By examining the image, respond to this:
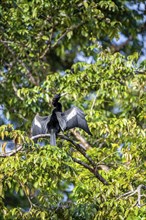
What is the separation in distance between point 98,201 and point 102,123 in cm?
104

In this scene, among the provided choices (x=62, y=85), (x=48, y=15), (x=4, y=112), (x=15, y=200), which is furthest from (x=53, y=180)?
(x=15, y=200)

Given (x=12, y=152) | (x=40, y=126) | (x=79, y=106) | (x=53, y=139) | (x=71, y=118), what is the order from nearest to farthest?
(x=12, y=152), (x=53, y=139), (x=71, y=118), (x=40, y=126), (x=79, y=106)

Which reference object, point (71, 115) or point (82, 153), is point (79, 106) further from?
point (82, 153)

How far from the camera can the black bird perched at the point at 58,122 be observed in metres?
4.32

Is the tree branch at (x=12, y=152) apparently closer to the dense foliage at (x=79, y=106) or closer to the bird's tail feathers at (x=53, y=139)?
the dense foliage at (x=79, y=106)

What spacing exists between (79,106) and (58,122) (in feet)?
4.55

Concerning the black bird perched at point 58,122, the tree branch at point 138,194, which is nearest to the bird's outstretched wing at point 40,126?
the black bird perched at point 58,122

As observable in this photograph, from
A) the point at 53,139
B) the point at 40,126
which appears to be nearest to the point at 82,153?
the point at 53,139

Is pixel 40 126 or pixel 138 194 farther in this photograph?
pixel 40 126

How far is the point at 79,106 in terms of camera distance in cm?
577

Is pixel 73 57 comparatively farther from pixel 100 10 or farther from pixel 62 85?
pixel 62 85

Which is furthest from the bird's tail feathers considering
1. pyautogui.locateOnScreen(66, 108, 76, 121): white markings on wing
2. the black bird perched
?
pyautogui.locateOnScreen(66, 108, 76, 121): white markings on wing

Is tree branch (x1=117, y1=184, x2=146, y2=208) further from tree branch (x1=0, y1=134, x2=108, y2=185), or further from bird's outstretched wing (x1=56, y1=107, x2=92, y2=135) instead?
bird's outstretched wing (x1=56, y1=107, x2=92, y2=135)

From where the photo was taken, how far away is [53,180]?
446 cm
